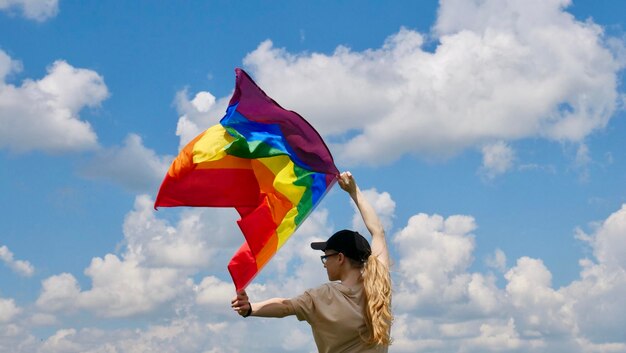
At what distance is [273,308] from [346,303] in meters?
0.74

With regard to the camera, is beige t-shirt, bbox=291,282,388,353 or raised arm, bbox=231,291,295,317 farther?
beige t-shirt, bbox=291,282,388,353

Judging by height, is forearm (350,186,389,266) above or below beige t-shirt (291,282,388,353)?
above

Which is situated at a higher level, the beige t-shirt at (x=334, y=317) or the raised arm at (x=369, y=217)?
the raised arm at (x=369, y=217)

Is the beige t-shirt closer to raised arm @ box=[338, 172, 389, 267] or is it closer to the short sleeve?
the short sleeve

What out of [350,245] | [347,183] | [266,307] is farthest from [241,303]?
[347,183]

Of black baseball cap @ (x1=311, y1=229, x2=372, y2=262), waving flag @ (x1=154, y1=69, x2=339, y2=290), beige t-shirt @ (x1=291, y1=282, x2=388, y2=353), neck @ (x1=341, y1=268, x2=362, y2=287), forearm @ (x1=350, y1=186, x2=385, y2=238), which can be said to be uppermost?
waving flag @ (x1=154, y1=69, x2=339, y2=290)

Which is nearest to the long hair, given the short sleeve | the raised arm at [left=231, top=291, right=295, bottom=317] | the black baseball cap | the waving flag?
the black baseball cap

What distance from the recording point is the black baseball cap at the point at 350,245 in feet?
25.6

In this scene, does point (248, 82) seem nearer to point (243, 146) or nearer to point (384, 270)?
point (243, 146)

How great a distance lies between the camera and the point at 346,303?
7629mm

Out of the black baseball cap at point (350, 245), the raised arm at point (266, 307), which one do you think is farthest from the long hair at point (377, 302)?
the raised arm at point (266, 307)

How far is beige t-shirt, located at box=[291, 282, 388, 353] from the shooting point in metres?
7.57

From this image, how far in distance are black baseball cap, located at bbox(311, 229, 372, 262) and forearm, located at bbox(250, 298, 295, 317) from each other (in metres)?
0.76

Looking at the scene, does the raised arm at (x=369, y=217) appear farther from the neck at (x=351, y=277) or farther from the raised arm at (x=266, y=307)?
the raised arm at (x=266, y=307)
